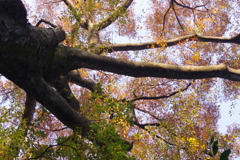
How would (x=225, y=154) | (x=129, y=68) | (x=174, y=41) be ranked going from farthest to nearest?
(x=174, y=41) → (x=129, y=68) → (x=225, y=154)

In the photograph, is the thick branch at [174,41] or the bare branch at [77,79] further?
the thick branch at [174,41]

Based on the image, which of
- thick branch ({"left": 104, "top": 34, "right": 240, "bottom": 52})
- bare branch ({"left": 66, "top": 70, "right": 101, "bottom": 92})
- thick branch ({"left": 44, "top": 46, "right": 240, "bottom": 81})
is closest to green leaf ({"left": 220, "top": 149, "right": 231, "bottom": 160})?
thick branch ({"left": 44, "top": 46, "right": 240, "bottom": 81})

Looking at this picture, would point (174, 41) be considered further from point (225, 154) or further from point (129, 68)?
point (225, 154)

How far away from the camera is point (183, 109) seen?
6.18m

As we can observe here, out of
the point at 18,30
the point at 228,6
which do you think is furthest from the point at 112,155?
the point at 228,6

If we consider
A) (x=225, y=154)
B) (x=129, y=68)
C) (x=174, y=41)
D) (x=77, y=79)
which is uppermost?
(x=174, y=41)

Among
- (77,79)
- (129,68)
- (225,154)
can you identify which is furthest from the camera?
(77,79)

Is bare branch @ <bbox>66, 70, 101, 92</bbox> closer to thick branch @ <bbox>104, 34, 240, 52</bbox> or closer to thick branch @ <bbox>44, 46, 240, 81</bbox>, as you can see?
thick branch @ <bbox>104, 34, 240, 52</bbox>

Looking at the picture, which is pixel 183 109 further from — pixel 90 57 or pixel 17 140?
pixel 17 140

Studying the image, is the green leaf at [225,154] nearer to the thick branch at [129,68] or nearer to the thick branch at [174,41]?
the thick branch at [129,68]

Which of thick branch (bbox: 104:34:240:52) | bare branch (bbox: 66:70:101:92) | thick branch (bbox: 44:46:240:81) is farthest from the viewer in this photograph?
thick branch (bbox: 104:34:240:52)

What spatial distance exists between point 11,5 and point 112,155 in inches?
92.9

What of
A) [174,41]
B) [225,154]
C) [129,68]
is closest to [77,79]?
[129,68]

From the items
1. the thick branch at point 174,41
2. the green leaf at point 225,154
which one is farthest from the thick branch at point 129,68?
the green leaf at point 225,154
